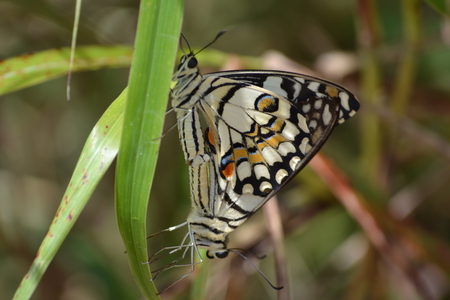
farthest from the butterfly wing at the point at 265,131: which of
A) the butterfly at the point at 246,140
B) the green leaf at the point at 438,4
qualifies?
the green leaf at the point at 438,4

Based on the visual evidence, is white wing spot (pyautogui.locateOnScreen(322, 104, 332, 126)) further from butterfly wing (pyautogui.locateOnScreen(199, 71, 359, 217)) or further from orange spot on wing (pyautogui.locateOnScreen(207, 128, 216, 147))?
orange spot on wing (pyautogui.locateOnScreen(207, 128, 216, 147))

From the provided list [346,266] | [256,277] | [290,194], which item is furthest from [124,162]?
[346,266]

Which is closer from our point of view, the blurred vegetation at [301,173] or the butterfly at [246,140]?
the butterfly at [246,140]

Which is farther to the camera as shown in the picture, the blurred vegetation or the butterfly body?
the blurred vegetation

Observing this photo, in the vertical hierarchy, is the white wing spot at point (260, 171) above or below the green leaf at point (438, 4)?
below

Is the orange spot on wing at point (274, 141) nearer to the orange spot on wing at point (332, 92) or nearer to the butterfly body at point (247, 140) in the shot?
the butterfly body at point (247, 140)

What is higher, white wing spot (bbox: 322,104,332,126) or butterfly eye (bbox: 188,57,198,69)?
butterfly eye (bbox: 188,57,198,69)

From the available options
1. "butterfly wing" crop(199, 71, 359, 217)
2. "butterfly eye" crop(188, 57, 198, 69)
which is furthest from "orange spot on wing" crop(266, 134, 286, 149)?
"butterfly eye" crop(188, 57, 198, 69)

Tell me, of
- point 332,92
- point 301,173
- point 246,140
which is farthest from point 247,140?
point 301,173
